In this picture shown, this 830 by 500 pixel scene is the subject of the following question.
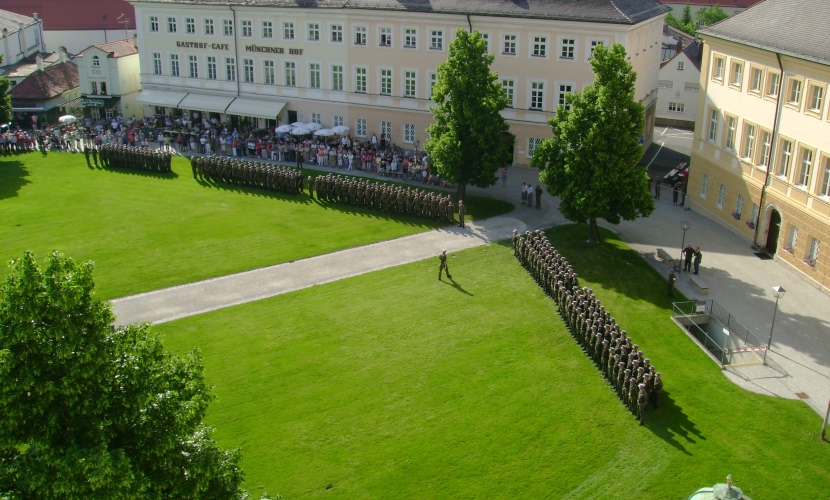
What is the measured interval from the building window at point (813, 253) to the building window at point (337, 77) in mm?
30698

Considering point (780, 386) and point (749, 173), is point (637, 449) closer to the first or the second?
point (780, 386)

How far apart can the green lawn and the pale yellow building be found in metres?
6.88

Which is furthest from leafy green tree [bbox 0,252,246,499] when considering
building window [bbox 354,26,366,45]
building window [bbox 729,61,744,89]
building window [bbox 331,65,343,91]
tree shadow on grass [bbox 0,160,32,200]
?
building window [bbox 331,65,343,91]

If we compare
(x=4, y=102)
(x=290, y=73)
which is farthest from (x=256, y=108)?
(x=4, y=102)

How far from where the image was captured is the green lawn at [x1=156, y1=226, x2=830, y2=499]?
2069 centimetres

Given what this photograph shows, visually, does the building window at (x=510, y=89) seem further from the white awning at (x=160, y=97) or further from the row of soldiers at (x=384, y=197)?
the white awning at (x=160, y=97)

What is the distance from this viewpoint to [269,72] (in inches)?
2195

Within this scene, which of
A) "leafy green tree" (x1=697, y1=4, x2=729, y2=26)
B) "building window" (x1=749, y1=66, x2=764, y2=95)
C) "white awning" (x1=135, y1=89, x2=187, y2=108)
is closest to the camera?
"building window" (x1=749, y1=66, x2=764, y2=95)

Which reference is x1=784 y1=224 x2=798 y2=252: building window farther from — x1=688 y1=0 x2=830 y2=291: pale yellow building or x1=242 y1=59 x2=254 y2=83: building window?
x1=242 y1=59 x2=254 y2=83: building window

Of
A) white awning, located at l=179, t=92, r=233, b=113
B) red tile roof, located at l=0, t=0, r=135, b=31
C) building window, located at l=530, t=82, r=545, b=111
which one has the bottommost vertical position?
white awning, located at l=179, t=92, r=233, b=113

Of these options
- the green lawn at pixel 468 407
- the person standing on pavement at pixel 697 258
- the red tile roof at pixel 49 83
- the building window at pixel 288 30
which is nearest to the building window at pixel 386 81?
the building window at pixel 288 30

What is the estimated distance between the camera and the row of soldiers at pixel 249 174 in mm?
44719

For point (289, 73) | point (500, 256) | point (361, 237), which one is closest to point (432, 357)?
point (500, 256)

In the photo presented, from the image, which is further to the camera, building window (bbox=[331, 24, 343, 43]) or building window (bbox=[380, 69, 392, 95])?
building window (bbox=[331, 24, 343, 43])
